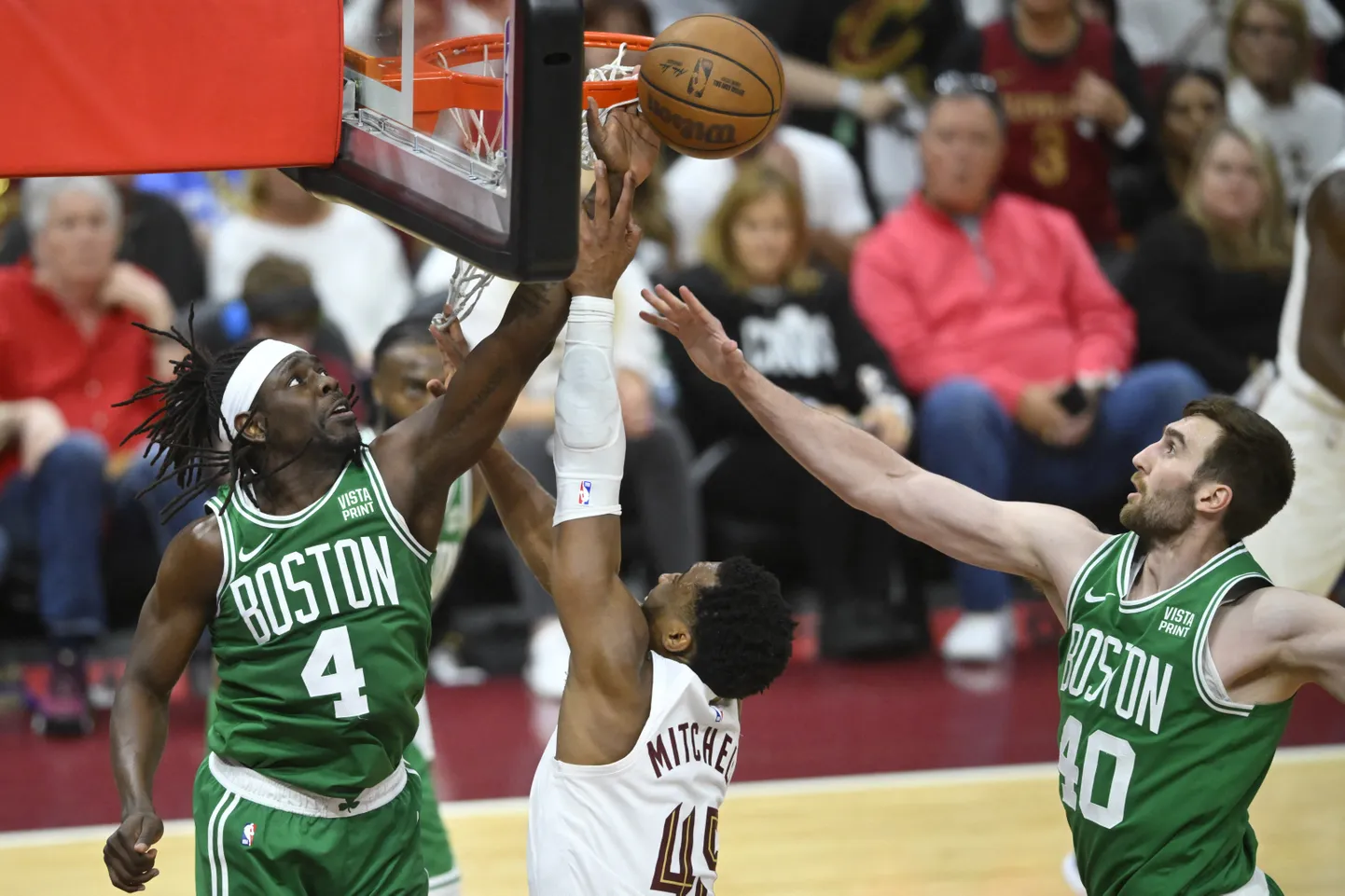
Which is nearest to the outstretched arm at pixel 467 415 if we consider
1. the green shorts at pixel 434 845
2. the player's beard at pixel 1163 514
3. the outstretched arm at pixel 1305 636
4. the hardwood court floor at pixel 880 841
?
the green shorts at pixel 434 845

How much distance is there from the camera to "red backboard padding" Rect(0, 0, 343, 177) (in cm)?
323

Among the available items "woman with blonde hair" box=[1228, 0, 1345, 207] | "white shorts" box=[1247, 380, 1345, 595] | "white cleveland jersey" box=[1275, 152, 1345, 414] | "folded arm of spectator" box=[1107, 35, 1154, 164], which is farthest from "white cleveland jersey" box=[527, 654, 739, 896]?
"woman with blonde hair" box=[1228, 0, 1345, 207]

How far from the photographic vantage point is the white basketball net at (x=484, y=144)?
329 centimetres

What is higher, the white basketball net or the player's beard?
the white basketball net

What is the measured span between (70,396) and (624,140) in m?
4.20

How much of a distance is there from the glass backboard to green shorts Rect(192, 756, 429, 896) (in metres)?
1.13

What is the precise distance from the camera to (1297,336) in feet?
19.2

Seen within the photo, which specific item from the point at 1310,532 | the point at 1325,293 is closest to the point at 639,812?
the point at 1310,532

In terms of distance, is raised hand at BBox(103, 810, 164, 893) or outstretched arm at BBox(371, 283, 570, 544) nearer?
raised hand at BBox(103, 810, 164, 893)

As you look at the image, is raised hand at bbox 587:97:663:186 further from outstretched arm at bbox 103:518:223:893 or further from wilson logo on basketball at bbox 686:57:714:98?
outstretched arm at bbox 103:518:223:893

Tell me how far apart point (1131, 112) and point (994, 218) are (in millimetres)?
1146

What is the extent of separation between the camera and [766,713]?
6.86m

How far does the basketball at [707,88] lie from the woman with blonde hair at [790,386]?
363 centimetres

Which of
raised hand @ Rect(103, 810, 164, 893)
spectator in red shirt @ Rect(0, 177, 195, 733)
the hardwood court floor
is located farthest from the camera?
spectator in red shirt @ Rect(0, 177, 195, 733)
